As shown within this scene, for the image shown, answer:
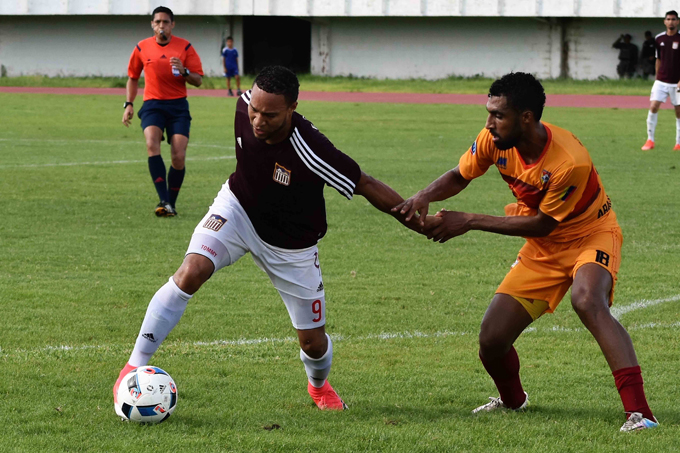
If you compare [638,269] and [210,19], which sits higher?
[210,19]

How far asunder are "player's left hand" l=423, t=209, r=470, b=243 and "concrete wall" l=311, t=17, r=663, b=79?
37.5 meters

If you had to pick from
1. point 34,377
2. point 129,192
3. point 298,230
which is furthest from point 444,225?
point 129,192

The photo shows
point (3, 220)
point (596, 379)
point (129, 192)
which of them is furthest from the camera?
point (129, 192)

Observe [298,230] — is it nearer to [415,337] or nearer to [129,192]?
[415,337]

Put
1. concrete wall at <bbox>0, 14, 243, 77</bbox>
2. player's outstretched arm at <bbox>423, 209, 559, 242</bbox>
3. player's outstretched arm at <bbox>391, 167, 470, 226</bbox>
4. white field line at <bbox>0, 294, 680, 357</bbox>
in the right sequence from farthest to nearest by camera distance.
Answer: concrete wall at <bbox>0, 14, 243, 77</bbox> < white field line at <bbox>0, 294, 680, 357</bbox> < player's outstretched arm at <bbox>391, 167, 470, 226</bbox> < player's outstretched arm at <bbox>423, 209, 559, 242</bbox>

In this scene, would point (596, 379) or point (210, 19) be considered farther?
point (210, 19)

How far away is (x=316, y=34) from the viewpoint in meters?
44.8

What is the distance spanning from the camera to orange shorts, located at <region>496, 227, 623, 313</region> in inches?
180

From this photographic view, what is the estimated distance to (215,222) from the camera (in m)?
4.68

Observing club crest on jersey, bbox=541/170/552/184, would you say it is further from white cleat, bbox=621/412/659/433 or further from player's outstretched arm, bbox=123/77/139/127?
player's outstretched arm, bbox=123/77/139/127

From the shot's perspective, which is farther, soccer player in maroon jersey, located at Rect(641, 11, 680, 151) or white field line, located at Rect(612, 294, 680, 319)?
soccer player in maroon jersey, located at Rect(641, 11, 680, 151)

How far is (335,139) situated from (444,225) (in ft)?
45.6

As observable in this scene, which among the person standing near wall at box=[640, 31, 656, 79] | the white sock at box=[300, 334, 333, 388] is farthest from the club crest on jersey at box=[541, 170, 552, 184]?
the person standing near wall at box=[640, 31, 656, 79]

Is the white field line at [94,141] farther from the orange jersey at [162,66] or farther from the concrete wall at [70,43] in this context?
the concrete wall at [70,43]
